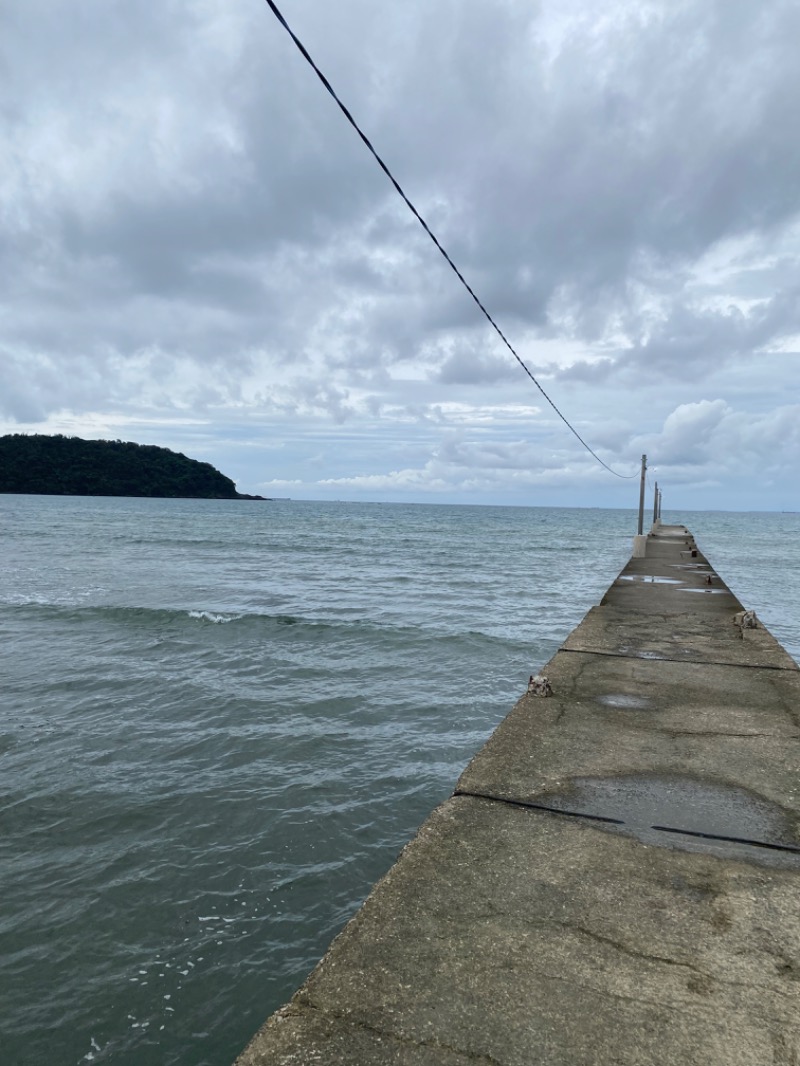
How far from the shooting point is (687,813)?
12.7 ft

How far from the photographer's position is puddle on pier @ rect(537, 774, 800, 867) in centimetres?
349

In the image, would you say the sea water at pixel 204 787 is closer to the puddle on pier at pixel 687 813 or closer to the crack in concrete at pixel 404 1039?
the crack in concrete at pixel 404 1039

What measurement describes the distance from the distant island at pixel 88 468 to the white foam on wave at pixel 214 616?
169 meters

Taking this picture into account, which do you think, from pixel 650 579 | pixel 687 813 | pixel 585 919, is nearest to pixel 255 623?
pixel 650 579

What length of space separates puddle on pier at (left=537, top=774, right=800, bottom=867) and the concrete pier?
0.04ft

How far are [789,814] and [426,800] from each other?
328cm

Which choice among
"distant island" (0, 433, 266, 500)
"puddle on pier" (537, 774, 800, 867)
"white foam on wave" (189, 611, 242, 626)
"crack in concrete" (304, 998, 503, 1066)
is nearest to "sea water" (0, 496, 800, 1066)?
"white foam on wave" (189, 611, 242, 626)

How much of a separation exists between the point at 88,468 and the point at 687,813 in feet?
602

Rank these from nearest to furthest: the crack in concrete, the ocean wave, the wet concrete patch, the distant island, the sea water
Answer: the crack in concrete, the sea water, the ocean wave, the wet concrete patch, the distant island

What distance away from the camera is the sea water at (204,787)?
383 centimetres

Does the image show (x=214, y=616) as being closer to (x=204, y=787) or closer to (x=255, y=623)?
(x=255, y=623)

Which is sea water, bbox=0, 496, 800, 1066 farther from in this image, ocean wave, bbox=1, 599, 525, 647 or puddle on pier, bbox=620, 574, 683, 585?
puddle on pier, bbox=620, 574, 683, 585

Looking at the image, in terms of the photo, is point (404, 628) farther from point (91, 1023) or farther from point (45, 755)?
point (91, 1023)

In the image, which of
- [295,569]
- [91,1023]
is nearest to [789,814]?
[91,1023]
